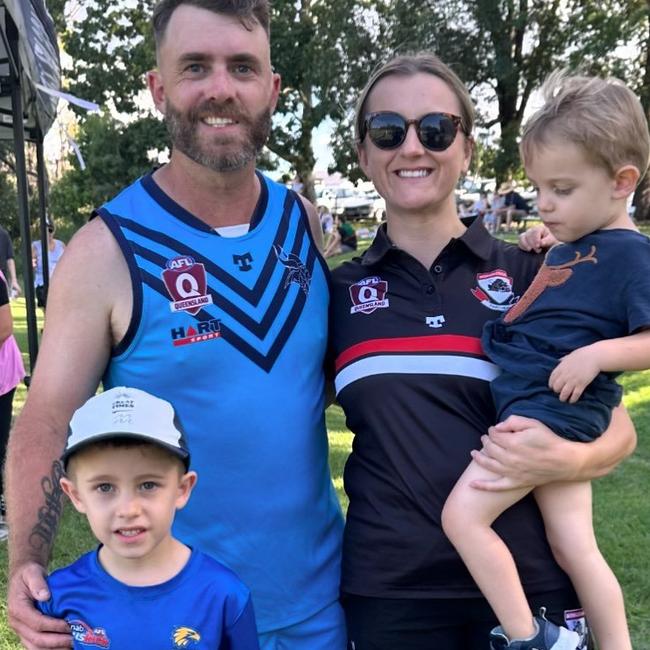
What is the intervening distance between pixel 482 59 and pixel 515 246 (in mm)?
25621

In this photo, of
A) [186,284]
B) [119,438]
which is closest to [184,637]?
[119,438]

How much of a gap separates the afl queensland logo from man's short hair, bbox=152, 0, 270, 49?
0.74 metres

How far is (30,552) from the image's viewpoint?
193cm

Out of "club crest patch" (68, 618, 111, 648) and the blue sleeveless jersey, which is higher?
the blue sleeveless jersey

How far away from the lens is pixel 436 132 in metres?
2.44

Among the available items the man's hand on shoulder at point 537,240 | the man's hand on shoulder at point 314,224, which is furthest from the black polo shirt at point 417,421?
the man's hand on shoulder at point 314,224

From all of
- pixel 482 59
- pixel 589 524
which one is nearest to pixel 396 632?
pixel 589 524

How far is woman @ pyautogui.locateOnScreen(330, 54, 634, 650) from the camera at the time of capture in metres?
2.19

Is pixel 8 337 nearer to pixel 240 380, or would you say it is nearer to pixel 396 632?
pixel 240 380

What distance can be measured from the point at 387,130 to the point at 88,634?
1.63m

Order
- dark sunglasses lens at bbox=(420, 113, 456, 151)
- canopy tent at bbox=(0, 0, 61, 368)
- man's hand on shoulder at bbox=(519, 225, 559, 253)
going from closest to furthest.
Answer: dark sunglasses lens at bbox=(420, 113, 456, 151) < man's hand on shoulder at bbox=(519, 225, 559, 253) < canopy tent at bbox=(0, 0, 61, 368)

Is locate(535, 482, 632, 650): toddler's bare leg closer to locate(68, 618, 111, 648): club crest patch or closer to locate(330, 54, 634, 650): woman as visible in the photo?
locate(330, 54, 634, 650): woman

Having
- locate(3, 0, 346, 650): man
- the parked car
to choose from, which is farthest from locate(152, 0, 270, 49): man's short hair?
the parked car

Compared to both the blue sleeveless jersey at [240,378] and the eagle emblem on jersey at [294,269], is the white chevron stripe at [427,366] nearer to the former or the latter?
the blue sleeveless jersey at [240,378]
